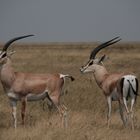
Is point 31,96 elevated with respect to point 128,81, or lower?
lower

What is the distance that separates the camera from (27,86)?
11250 mm

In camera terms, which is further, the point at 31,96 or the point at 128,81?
the point at 31,96

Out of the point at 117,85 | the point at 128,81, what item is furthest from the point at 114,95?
the point at 128,81

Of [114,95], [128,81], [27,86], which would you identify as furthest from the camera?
[114,95]

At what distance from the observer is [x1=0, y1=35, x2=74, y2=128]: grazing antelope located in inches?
437

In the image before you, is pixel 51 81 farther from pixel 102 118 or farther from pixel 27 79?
pixel 102 118

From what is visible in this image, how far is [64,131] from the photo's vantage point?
31.5 feet

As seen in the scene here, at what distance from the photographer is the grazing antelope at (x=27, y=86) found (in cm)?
1111

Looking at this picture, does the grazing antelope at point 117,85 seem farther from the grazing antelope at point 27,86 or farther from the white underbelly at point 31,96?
the white underbelly at point 31,96

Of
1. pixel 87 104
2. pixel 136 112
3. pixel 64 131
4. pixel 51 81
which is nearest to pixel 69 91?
pixel 87 104

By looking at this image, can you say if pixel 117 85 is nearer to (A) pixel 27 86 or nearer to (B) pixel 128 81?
(B) pixel 128 81

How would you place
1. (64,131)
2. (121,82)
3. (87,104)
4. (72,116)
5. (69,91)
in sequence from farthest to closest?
(69,91) < (87,104) < (72,116) < (121,82) < (64,131)

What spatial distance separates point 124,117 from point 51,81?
1.97 m

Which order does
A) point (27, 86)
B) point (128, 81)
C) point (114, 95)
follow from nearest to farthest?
point (128, 81) < point (27, 86) < point (114, 95)
